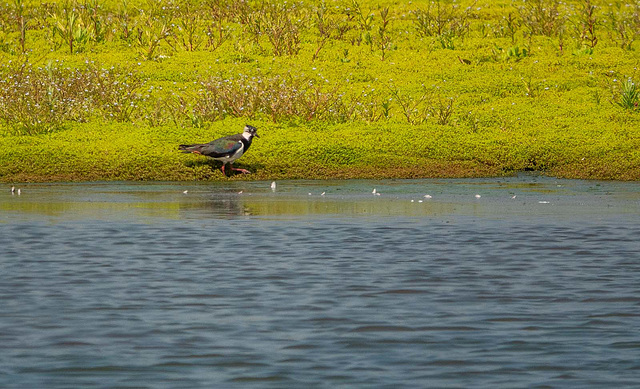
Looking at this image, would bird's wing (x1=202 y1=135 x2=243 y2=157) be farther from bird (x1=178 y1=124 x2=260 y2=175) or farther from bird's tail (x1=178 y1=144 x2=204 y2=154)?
bird's tail (x1=178 y1=144 x2=204 y2=154)

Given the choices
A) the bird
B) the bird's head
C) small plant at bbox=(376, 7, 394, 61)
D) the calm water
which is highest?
small plant at bbox=(376, 7, 394, 61)

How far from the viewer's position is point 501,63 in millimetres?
27875

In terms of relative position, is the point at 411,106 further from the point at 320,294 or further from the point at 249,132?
the point at 320,294

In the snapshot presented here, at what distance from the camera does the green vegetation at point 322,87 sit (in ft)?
66.5

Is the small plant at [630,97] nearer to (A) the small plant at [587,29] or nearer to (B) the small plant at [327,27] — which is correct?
(A) the small plant at [587,29]

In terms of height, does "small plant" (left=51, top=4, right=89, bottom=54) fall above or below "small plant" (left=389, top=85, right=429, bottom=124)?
above

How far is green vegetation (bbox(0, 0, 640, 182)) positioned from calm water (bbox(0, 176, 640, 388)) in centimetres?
439

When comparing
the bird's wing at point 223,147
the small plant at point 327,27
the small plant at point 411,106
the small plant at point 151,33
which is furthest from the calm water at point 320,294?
the small plant at point 327,27

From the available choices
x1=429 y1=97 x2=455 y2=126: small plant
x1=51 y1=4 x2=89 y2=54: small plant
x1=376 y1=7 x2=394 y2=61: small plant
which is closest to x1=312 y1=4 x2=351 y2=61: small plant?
x1=376 y1=7 x2=394 y2=61: small plant

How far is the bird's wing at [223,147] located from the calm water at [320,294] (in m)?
2.93

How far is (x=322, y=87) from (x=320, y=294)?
1671 centimetres

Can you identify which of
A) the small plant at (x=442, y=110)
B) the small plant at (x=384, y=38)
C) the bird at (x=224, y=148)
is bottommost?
the bird at (x=224, y=148)

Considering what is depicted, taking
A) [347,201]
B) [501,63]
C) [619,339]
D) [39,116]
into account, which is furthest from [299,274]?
[501,63]

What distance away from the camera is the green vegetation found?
2028 centimetres
